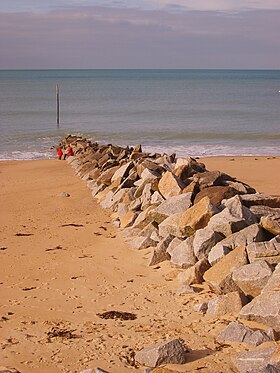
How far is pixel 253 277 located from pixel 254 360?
167cm

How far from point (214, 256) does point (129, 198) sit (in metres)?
4.97

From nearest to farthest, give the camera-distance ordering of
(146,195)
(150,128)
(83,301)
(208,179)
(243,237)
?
(83,301) → (243,237) → (208,179) → (146,195) → (150,128)

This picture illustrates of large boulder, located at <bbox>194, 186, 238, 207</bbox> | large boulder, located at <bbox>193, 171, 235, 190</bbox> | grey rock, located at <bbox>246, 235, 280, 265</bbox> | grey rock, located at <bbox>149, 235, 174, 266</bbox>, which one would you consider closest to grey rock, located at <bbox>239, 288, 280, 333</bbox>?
grey rock, located at <bbox>246, 235, 280, 265</bbox>

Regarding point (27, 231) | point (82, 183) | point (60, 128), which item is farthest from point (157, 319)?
point (60, 128)

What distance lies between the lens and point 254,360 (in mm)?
5816

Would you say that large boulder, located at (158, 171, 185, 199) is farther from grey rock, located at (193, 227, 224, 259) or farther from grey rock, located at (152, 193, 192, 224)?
grey rock, located at (193, 227, 224, 259)

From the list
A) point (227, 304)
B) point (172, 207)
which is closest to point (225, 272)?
point (227, 304)

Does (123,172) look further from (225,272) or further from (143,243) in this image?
(225,272)

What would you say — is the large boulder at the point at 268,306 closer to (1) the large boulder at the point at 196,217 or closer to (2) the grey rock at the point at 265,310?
(2) the grey rock at the point at 265,310

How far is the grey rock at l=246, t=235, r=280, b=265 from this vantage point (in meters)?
7.66

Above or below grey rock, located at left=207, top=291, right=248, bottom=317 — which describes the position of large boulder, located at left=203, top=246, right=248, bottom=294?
above

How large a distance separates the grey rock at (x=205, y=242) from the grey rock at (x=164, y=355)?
8.60 feet

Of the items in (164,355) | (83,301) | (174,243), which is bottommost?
(83,301)

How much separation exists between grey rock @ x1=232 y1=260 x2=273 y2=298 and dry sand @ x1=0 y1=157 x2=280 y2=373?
1.75ft
